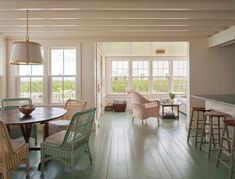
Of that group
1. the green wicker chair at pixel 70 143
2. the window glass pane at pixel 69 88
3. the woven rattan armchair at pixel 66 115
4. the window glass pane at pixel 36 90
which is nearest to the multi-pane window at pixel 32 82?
the window glass pane at pixel 36 90

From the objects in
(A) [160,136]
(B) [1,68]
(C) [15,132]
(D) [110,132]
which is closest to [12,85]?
(B) [1,68]

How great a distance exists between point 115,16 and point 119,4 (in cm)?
50

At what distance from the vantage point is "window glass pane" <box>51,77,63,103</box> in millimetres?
6043

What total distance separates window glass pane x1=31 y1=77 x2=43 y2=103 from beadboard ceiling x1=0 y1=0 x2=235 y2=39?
1.22m

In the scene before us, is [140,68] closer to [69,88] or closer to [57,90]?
[69,88]

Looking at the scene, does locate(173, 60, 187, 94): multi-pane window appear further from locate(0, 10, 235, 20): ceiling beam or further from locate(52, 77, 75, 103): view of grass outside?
locate(0, 10, 235, 20): ceiling beam

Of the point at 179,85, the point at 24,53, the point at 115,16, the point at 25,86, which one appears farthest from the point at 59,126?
the point at 179,85

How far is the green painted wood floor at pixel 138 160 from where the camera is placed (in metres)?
3.22

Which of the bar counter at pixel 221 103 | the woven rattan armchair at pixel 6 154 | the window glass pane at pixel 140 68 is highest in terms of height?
the window glass pane at pixel 140 68

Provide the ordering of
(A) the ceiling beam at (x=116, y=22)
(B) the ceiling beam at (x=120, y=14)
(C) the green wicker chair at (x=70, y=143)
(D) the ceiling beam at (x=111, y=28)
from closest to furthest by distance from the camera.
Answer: (C) the green wicker chair at (x=70, y=143), (B) the ceiling beam at (x=120, y=14), (A) the ceiling beam at (x=116, y=22), (D) the ceiling beam at (x=111, y=28)

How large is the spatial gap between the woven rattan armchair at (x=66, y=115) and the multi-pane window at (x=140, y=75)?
5414 millimetres

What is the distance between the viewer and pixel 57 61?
237 inches

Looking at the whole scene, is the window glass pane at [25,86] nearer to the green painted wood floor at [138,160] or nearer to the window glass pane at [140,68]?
the green painted wood floor at [138,160]

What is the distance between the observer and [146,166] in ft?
11.6
